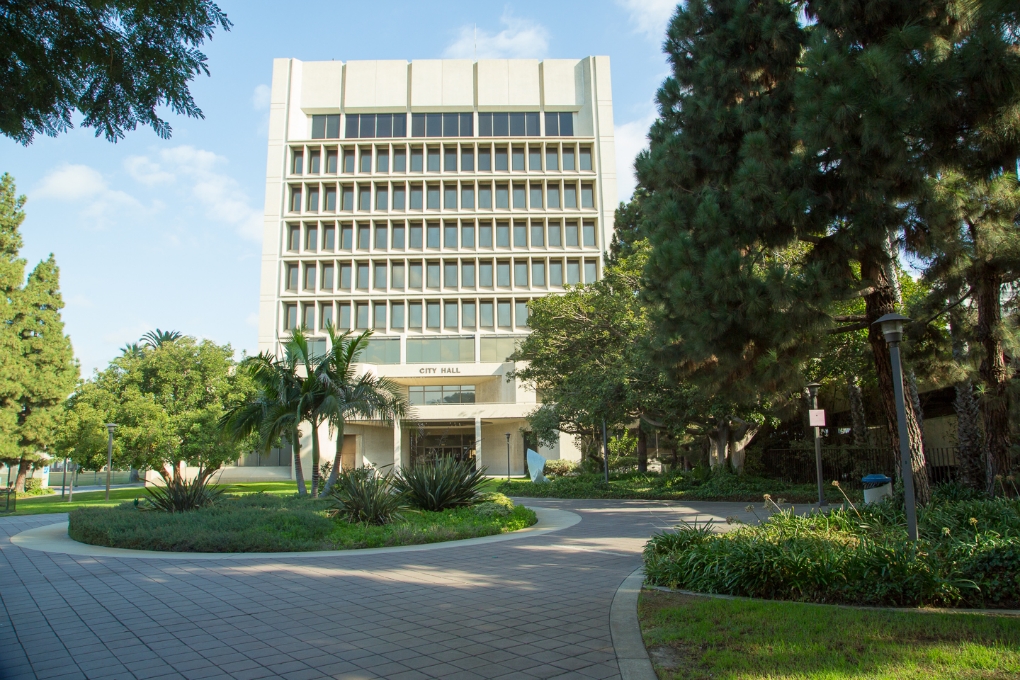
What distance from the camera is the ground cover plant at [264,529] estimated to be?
36.3 feet

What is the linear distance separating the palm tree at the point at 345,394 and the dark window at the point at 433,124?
131ft

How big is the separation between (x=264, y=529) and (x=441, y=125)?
4977cm

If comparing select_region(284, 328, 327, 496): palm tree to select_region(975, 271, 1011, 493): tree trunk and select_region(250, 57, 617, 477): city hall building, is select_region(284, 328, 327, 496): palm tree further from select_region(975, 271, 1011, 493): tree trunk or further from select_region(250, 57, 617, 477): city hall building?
select_region(250, 57, 617, 477): city hall building

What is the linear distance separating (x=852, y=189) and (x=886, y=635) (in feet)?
A: 19.7

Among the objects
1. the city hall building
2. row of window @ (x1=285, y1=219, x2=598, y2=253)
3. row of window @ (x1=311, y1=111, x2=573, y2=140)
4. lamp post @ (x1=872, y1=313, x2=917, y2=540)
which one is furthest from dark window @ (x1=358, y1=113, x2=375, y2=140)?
lamp post @ (x1=872, y1=313, x2=917, y2=540)

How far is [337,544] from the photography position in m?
11.3

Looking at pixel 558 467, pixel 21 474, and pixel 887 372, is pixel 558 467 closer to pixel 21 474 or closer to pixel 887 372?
pixel 21 474

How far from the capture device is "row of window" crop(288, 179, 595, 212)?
182 feet

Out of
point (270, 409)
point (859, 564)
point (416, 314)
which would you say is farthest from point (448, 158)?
point (859, 564)

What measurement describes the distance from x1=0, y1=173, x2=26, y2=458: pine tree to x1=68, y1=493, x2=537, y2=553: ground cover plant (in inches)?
745

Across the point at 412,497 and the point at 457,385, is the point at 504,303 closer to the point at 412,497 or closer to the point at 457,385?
the point at 457,385

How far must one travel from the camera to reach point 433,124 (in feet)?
187

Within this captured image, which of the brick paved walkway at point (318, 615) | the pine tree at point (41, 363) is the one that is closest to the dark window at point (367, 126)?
the pine tree at point (41, 363)

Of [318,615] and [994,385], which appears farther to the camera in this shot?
[994,385]
